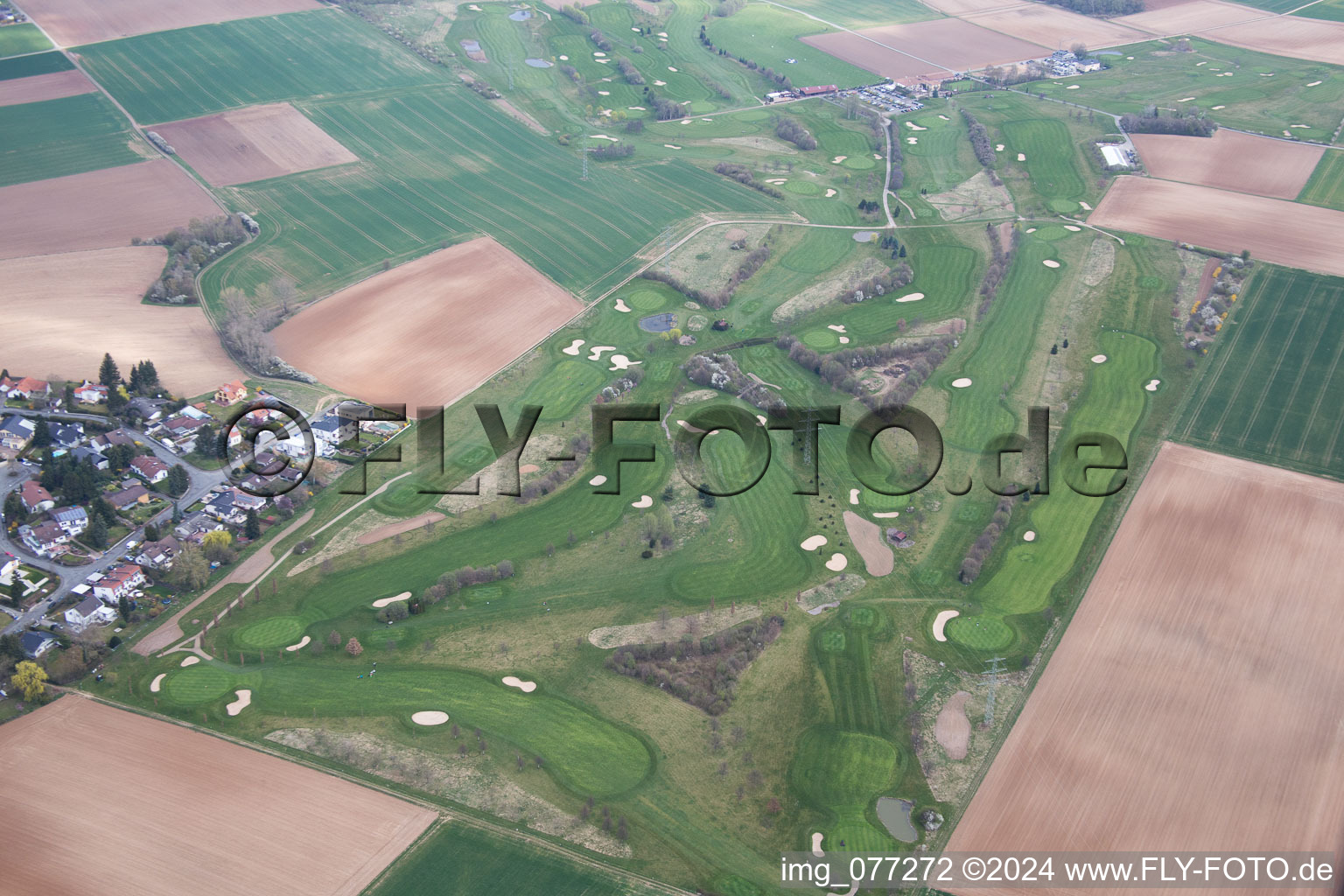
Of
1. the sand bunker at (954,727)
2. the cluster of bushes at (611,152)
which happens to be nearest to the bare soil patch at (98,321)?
the cluster of bushes at (611,152)

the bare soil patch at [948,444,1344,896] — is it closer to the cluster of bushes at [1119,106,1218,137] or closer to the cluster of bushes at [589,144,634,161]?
the cluster of bushes at [1119,106,1218,137]

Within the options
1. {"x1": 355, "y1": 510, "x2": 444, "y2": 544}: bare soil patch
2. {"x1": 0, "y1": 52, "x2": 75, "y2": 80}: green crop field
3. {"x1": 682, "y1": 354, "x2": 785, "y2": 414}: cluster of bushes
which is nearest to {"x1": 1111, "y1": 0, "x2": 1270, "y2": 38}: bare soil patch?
{"x1": 682, "y1": 354, "x2": 785, "y2": 414}: cluster of bushes

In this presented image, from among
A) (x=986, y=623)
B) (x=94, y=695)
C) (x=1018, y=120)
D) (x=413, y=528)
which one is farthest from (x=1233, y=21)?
(x=94, y=695)

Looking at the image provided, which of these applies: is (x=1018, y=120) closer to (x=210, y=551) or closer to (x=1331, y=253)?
(x=1331, y=253)

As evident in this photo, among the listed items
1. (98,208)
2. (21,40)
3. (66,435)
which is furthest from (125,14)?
(66,435)

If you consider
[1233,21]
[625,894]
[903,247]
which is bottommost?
[625,894]

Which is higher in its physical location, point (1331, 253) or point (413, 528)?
point (1331, 253)

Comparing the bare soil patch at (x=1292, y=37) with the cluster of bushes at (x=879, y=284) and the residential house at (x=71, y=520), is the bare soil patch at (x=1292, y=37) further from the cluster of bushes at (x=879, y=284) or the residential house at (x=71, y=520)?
the residential house at (x=71, y=520)
